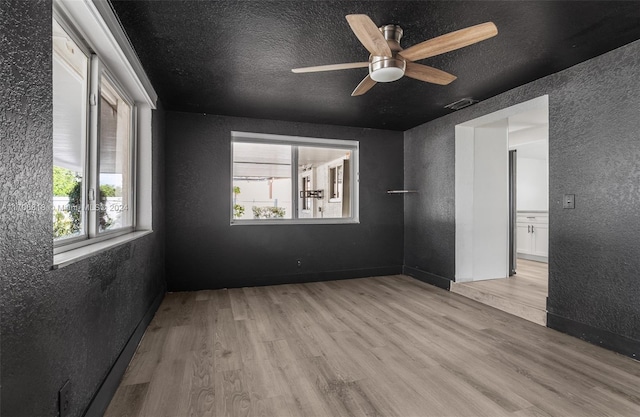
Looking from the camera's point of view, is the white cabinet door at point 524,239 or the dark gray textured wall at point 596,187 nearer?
the dark gray textured wall at point 596,187

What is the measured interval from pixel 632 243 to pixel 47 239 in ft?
11.7

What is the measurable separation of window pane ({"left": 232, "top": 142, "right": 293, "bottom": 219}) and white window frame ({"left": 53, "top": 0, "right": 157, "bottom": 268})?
1.42m

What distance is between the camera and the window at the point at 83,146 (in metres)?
1.66

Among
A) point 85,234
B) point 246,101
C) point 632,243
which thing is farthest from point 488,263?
point 85,234

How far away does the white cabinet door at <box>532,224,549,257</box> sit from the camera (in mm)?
6098

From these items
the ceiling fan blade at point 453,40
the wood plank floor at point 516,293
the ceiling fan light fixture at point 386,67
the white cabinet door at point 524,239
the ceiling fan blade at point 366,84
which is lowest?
the wood plank floor at point 516,293

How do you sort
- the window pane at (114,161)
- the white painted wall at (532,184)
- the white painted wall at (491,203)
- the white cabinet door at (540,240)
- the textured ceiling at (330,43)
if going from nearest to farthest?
the textured ceiling at (330,43)
the window pane at (114,161)
the white painted wall at (491,203)
the white cabinet door at (540,240)
the white painted wall at (532,184)

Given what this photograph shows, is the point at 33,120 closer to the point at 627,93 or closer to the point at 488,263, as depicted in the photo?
the point at 627,93

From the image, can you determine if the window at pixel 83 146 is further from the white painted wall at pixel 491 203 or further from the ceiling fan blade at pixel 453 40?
the white painted wall at pixel 491 203

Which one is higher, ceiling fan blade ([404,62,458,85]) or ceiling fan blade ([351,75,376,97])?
ceiling fan blade ([351,75,376,97])

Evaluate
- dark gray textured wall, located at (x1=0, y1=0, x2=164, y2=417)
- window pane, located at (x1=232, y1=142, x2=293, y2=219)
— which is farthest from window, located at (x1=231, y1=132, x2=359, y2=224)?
dark gray textured wall, located at (x1=0, y1=0, x2=164, y2=417)

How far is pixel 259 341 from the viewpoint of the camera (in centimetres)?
269

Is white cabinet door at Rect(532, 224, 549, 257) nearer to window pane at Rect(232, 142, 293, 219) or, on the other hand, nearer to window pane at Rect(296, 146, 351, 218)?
A: window pane at Rect(296, 146, 351, 218)

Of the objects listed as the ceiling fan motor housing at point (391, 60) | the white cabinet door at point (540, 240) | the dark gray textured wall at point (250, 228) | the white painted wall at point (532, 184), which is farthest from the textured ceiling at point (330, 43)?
the white painted wall at point (532, 184)
